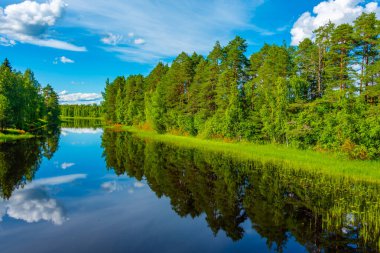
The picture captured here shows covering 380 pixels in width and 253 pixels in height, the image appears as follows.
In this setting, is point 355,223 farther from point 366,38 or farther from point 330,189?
point 366,38

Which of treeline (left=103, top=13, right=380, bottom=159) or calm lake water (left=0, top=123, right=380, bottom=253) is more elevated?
treeline (left=103, top=13, right=380, bottom=159)

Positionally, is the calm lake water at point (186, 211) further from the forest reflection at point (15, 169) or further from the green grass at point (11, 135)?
the green grass at point (11, 135)

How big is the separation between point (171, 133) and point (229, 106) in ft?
71.6

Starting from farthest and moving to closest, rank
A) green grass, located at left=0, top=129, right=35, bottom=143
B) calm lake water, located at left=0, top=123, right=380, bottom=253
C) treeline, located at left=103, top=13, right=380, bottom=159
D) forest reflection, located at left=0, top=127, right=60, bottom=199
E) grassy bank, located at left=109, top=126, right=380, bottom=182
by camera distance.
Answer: green grass, located at left=0, top=129, right=35, bottom=143
treeline, located at left=103, top=13, right=380, bottom=159
grassy bank, located at left=109, top=126, right=380, bottom=182
forest reflection, located at left=0, top=127, right=60, bottom=199
calm lake water, located at left=0, top=123, right=380, bottom=253

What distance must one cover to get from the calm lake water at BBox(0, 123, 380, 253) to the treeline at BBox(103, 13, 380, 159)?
7535 millimetres

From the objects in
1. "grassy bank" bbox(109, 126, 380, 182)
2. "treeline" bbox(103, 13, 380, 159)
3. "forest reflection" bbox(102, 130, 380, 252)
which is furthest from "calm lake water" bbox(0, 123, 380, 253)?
"treeline" bbox(103, 13, 380, 159)

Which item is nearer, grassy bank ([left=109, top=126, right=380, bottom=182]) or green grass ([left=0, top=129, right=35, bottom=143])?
grassy bank ([left=109, top=126, right=380, bottom=182])

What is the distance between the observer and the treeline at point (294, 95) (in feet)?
89.5

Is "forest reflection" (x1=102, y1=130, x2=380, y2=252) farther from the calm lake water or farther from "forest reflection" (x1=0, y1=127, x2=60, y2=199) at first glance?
"forest reflection" (x1=0, y1=127, x2=60, y2=199)

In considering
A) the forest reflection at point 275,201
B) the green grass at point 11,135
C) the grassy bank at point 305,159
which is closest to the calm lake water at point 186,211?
the forest reflection at point 275,201

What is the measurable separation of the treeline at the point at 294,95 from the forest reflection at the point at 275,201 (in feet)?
23.9

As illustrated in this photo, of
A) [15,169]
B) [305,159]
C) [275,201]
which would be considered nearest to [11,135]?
[15,169]

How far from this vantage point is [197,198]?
1742 cm

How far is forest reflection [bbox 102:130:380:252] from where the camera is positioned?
12.0 m
